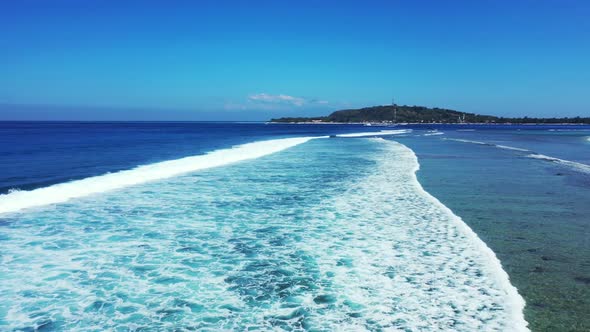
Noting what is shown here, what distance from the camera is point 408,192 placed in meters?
14.9

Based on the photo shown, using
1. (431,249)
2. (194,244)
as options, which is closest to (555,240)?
(431,249)

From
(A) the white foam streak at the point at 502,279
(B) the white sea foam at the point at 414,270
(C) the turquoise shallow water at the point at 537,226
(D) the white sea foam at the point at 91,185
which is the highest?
(C) the turquoise shallow water at the point at 537,226

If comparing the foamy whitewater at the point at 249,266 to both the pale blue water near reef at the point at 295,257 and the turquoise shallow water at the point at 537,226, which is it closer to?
the pale blue water near reef at the point at 295,257

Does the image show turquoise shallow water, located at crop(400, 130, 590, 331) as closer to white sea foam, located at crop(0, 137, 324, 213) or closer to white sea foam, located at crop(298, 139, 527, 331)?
white sea foam, located at crop(298, 139, 527, 331)

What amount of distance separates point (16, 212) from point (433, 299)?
1110 centimetres

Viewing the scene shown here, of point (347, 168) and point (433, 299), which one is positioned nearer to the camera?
point (433, 299)

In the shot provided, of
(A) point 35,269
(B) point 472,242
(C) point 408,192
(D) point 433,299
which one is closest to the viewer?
(D) point 433,299

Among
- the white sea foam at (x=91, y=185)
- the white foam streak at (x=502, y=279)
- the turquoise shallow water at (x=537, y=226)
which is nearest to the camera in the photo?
the white foam streak at (x=502, y=279)

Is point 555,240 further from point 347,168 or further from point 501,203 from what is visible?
point 347,168

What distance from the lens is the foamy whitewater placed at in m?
5.73

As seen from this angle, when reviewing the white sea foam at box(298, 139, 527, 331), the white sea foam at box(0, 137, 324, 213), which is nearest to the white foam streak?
the white sea foam at box(298, 139, 527, 331)

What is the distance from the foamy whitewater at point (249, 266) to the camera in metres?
5.73

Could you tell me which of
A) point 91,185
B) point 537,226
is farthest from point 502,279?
point 91,185

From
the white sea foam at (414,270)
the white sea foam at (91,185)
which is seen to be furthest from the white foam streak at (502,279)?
the white sea foam at (91,185)
